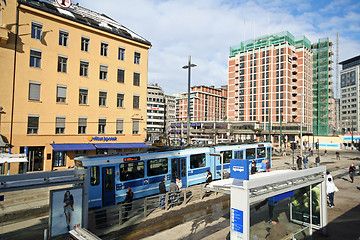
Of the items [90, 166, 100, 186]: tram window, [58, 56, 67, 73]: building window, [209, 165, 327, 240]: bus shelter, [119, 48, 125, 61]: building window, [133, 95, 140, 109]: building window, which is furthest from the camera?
[133, 95, 140, 109]: building window

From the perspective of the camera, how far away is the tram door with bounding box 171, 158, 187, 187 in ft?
52.9

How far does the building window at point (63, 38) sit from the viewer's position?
1007 inches

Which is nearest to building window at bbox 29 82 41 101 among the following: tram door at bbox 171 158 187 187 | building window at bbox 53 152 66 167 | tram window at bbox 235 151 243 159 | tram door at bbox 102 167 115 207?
building window at bbox 53 152 66 167

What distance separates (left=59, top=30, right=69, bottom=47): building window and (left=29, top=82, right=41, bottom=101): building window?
5188 millimetres

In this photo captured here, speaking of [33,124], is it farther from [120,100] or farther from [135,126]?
[135,126]

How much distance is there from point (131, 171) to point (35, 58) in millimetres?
17715

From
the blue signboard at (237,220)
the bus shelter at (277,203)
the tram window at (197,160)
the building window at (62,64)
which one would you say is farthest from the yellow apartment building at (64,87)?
the blue signboard at (237,220)

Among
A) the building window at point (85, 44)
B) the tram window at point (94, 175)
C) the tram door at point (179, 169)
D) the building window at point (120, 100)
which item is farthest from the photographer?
the building window at point (120, 100)

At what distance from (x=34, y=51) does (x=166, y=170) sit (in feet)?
61.0

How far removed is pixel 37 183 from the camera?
292 inches

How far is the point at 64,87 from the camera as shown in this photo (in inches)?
1003

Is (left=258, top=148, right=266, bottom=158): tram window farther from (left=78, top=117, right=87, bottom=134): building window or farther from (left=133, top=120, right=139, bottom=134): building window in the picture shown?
(left=78, top=117, right=87, bottom=134): building window

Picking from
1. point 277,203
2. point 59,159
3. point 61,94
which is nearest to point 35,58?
point 61,94

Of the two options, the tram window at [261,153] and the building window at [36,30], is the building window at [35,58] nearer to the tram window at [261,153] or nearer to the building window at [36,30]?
the building window at [36,30]
